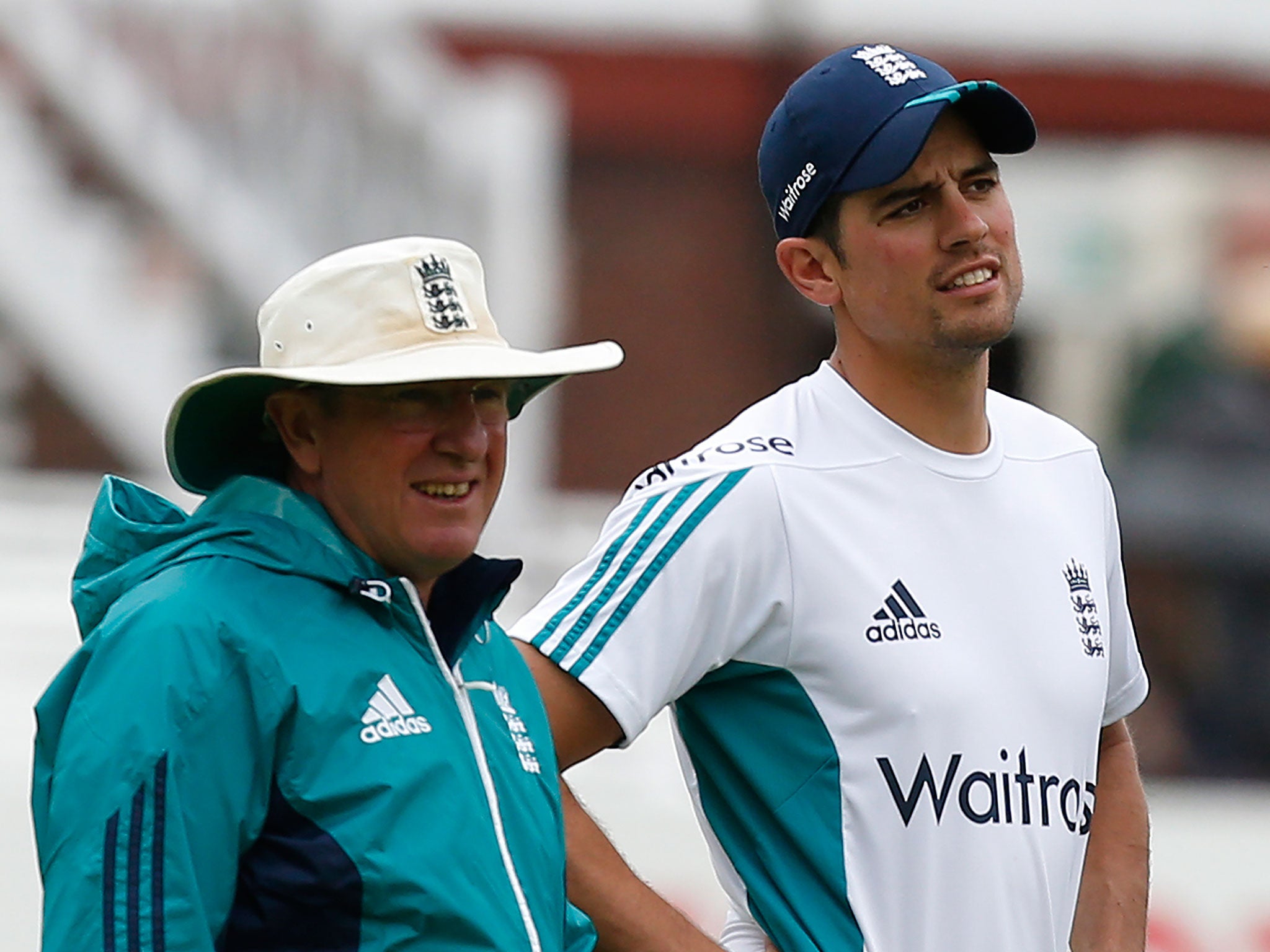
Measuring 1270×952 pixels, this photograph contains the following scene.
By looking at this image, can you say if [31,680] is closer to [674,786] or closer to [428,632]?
[674,786]

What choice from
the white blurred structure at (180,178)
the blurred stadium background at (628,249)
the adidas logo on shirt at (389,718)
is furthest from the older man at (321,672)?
the white blurred structure at (180,178)

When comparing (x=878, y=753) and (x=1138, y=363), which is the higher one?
(x=878, y=753)

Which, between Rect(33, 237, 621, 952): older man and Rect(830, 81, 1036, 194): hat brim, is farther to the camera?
Rect(830, 81, 1036, 194): hat brim

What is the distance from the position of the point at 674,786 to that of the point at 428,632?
4491 mm

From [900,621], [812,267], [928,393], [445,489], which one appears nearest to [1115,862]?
[900,621]

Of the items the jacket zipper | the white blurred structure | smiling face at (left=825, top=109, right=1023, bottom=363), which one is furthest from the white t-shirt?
the white blurred structure

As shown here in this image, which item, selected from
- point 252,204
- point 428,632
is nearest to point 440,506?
point 428,632

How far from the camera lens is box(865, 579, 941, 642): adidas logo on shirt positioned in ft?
10.0

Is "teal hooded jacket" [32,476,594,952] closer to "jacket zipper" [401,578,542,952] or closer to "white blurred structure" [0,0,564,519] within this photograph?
"jacket zipper" [401,578,542,952]

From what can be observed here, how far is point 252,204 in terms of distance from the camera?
26.3ft

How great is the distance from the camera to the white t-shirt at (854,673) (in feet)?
9.88

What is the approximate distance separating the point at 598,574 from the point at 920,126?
27.9 inches

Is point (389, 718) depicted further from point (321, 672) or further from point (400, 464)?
point (400, 464)

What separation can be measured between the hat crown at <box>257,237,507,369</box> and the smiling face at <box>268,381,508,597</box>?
5 centimetres
